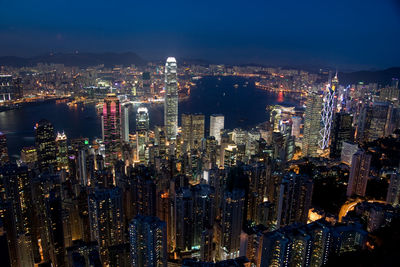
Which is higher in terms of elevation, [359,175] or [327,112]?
[327,112]

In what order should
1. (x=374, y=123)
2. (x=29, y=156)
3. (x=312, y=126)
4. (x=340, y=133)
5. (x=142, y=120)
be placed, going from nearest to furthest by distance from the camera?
1. (x=29, y=156)
2. (x=340, y=133)
3. (x=312, y=126)
4. (x=374, y=123)
5. (x=142, y=120)

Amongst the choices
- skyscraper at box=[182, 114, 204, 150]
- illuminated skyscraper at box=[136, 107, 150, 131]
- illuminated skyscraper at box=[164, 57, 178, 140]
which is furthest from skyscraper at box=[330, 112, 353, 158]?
illuminated skyscraper at box=[136, 107, 150, 131]

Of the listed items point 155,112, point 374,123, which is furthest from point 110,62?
point 374,123

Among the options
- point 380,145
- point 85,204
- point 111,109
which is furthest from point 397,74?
point 85,204

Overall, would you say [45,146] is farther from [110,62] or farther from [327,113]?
[110,62]

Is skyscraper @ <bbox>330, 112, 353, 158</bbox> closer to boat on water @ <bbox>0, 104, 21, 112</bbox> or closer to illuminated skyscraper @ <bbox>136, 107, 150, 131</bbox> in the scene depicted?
illuminated skyscraper @ <bbox>136, 107, 150, 131</bbox>

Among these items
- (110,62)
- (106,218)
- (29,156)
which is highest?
(110,62)
